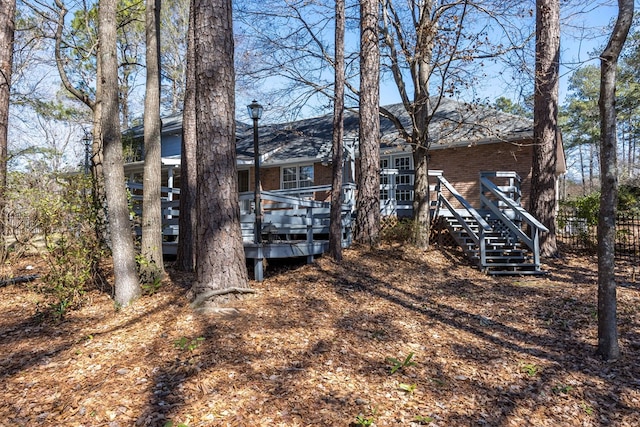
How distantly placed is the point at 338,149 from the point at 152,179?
159 inches

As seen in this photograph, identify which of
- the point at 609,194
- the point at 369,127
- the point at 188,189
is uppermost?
the point at 369,127

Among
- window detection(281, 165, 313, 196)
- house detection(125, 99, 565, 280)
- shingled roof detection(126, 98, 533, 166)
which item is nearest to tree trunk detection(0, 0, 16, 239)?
house detection(125, 99, 565, 280)

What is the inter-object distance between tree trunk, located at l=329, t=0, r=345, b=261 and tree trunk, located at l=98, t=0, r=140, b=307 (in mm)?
4229

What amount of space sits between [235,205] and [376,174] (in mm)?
→ 5254

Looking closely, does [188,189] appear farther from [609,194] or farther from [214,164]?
[609,194]

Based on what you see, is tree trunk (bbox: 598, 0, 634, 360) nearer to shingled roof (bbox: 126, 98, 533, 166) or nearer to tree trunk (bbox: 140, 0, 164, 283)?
tree trunk (bbox: 140, 0, 164, 283)

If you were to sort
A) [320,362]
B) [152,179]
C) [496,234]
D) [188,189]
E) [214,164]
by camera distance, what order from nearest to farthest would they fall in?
[320,362] < [214,164] < [152,179] < [188,189] < [496,234]

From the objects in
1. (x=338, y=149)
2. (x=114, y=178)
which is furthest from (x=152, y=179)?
(x=338, y=149)

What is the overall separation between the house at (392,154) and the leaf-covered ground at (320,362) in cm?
583

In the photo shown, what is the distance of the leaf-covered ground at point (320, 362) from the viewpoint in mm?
3293

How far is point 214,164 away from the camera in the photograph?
5289 mm

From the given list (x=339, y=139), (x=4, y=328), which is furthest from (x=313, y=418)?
(x=339, y=139)

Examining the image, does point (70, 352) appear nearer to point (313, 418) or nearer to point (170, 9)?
point (313, 418)

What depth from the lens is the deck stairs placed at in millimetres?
8750
